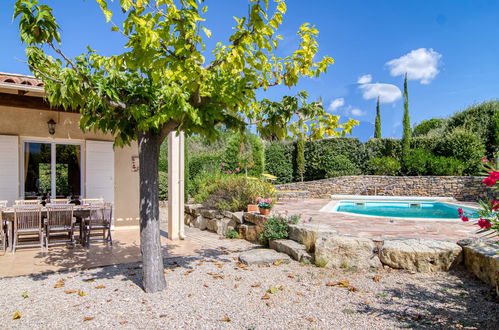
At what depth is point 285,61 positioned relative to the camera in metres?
3.72

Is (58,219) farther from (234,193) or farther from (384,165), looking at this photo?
(384,165)

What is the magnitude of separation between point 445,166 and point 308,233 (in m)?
13.6

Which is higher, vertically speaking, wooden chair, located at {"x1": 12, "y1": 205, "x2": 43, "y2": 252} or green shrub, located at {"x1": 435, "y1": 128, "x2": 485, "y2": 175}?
green shrub, located at {"x1": 435, "y1": 128, "x2": 485, "y2": 175}

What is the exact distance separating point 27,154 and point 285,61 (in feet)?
23.3

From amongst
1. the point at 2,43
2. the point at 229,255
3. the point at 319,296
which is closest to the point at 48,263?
the point at 229,255

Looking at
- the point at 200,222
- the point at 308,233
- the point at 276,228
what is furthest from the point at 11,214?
the point at 308,233

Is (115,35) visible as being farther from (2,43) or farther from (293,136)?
(2,43)

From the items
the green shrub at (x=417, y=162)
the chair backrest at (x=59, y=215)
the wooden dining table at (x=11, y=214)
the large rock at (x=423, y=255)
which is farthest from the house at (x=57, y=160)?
the green shrub at (x=417, y=162)

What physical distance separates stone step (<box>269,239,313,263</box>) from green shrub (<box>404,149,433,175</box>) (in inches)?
533

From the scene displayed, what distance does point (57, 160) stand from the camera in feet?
26.6

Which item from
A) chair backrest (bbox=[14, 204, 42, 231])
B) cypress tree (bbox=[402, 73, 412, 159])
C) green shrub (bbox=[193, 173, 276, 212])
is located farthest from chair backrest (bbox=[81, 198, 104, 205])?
cypress tree (bbox=[402, 73, 412, 159])

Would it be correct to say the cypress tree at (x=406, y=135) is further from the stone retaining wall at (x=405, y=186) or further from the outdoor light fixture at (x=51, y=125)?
the outdoor light fixture at (x=51, y=125)

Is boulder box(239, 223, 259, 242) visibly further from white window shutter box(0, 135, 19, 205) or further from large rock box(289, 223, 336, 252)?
white window shutter box(0, 135, 19, 205)

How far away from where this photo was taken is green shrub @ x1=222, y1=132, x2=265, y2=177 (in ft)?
52.7
